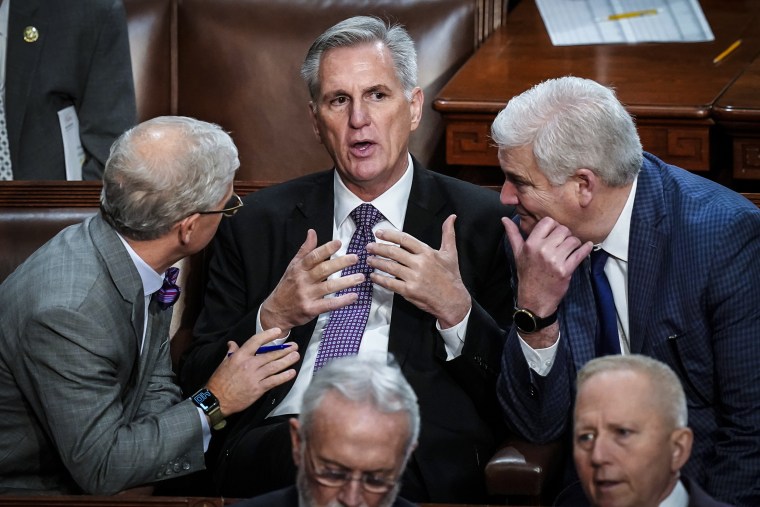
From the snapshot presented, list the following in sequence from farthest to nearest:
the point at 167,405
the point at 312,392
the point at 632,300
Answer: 1. the point at 167,405
2. the point at 632,300
3. the point at 312,392

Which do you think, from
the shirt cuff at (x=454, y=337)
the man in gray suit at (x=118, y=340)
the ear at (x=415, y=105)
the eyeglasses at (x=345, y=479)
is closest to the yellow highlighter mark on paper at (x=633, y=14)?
the ear at (x=415, y=105)

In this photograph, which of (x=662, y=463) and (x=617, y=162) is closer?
(x=662, y=463)

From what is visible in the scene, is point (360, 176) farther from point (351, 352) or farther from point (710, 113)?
point (710, 113)

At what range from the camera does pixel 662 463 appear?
6.17 ft

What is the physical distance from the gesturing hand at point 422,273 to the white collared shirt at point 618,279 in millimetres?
144

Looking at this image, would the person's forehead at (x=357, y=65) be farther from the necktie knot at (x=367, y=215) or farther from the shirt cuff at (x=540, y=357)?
the shirt cuff at (x=540, y=357)

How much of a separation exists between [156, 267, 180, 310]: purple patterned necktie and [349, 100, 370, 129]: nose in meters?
0.47

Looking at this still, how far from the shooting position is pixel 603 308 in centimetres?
240

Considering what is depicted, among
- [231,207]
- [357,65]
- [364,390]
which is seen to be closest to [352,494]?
[364,390]

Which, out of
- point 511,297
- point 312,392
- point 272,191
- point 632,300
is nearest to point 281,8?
point 272,191

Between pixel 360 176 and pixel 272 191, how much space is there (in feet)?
0.80

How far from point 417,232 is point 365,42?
0.41 metres

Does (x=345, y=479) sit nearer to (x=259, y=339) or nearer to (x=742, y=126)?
(x=259, y=339)

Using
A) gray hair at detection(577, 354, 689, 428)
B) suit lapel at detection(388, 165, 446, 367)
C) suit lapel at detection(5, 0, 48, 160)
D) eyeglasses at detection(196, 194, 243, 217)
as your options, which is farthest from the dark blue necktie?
suit lapel at detection(5, 0, 48, 160)
